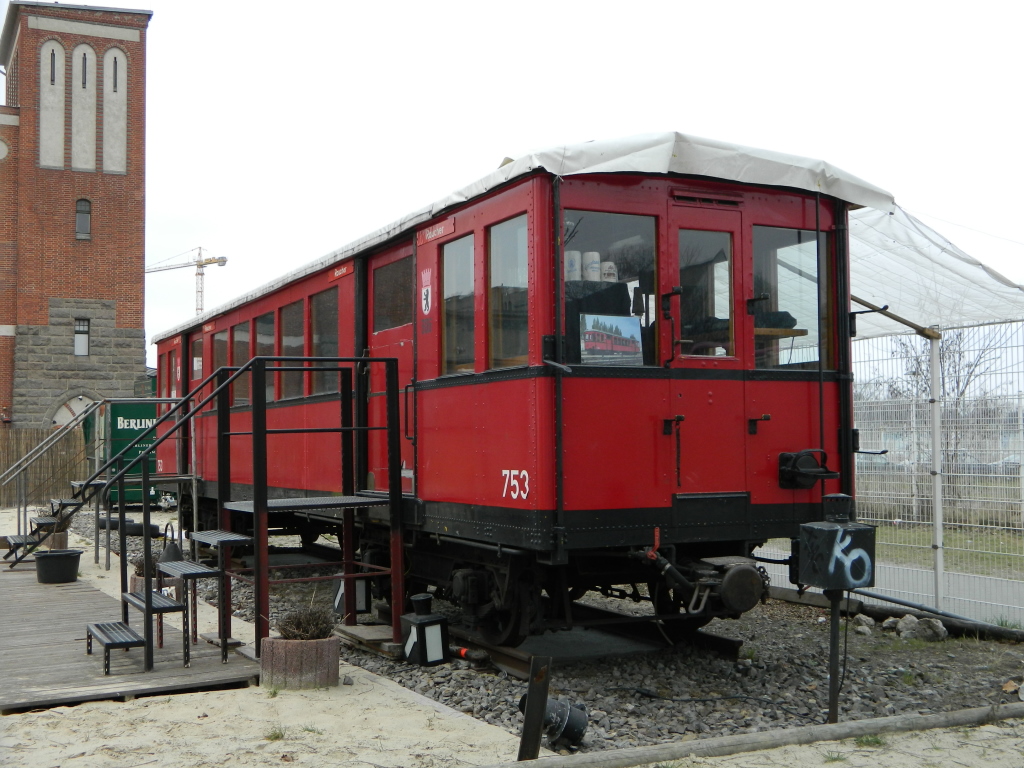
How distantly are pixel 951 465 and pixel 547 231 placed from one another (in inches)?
169

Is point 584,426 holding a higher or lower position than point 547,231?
lower

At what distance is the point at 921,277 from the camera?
8.46m

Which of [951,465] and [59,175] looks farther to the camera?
[59,175]

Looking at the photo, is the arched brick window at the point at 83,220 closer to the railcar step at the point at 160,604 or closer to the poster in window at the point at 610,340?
the railcar step at the point at 160,604

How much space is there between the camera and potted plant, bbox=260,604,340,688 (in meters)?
5.97

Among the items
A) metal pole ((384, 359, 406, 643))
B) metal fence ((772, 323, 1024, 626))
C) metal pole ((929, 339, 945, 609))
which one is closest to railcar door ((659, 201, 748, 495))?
metal fence ((772, 323, 1024, 626))

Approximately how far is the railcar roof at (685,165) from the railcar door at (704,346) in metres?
0.25

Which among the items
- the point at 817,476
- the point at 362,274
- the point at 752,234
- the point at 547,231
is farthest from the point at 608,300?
the point at 362,274

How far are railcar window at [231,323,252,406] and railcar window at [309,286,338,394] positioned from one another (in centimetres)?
200

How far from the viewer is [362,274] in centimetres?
852

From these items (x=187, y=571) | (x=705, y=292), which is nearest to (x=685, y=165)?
(x=705, y=292)

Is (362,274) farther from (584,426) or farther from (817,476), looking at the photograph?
(817,476)

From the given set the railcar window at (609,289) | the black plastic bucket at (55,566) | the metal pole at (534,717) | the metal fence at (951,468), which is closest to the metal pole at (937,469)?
the metal fence at (951,468)

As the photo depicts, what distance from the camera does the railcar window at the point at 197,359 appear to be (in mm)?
13502
